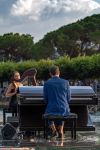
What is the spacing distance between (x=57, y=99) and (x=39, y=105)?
0.51m

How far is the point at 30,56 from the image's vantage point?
9881 cm

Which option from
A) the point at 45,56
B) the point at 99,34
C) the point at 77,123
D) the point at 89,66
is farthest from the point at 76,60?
the point at 77,123

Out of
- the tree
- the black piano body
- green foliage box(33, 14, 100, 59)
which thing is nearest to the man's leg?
the black piano body

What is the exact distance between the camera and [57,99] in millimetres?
9039

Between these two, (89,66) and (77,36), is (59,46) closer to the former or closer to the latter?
(77,36)

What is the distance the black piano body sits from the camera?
30.0 feet

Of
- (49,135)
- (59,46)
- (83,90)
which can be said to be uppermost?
(59,46)

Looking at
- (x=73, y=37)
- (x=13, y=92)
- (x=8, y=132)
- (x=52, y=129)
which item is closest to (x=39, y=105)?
(x=52, y=129)

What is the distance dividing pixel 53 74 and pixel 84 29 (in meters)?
70.6

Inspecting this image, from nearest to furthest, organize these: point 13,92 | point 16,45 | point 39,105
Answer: point 39,105 < point 13,92 < point 16,45

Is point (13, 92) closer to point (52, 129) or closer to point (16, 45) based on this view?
point (52, 129)

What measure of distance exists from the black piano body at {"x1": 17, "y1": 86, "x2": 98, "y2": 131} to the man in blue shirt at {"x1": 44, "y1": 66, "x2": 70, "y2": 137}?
0.26m

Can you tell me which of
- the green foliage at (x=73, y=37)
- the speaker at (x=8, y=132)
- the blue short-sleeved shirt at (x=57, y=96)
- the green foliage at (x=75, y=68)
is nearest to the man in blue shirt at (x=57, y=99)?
the blue short-sleeved shirt at (x=57, y=96)

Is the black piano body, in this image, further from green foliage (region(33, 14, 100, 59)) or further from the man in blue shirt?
green foliage (region(33, 14, 100, 59))
